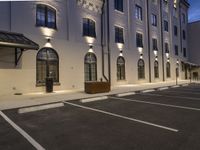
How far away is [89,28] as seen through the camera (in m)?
18.0

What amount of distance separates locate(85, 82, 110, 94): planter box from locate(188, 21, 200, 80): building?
27.8m

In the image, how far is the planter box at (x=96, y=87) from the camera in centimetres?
1352

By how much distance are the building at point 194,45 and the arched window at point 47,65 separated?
30.2 meters

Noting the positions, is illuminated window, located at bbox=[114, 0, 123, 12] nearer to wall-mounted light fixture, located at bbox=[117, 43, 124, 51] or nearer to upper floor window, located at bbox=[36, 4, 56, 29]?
wall-mounted light fixture, located at bbox=[117, 43, 124, 51]

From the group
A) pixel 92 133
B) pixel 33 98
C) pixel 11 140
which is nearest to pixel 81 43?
pixel 33 98

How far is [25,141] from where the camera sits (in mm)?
4402

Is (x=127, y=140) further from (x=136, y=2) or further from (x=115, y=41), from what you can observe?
(x=136, y=2)

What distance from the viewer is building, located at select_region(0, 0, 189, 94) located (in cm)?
1274

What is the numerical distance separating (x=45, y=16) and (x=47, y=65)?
157 inches

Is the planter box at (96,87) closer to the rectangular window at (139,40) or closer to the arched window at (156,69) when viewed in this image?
the rectangular window at (139,40)

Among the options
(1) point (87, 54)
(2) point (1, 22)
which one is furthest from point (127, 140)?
(1) point (87, 54)

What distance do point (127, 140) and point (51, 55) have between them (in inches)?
472

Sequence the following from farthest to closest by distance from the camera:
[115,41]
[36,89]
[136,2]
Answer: [136,2], [115,41], [36,89]

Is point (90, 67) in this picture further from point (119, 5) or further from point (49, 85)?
point (119, 5)
